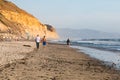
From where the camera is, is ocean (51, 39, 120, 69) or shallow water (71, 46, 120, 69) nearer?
shallow water (71, 46, 120, 69)

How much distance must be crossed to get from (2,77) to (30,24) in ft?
305

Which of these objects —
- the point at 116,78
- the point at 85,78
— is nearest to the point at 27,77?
the point at 85,78

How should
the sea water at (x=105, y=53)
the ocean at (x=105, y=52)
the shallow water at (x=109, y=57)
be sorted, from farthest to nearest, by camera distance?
1. the sea water at (x=105, y=53)
2. the ocean at (x=105, y=52)
3. the shallow water at (x=109, y=57)

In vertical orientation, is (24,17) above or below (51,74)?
above

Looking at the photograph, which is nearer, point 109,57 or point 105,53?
point 109,57

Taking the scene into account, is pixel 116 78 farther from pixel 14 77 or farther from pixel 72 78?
pixel 14 77

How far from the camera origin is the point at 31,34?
332ft

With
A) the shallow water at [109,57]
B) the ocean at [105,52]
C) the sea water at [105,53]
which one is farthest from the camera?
the sea water at [105,53]

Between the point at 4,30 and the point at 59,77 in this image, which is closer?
the point at 59,77

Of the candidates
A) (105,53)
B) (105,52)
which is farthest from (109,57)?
(105,52)

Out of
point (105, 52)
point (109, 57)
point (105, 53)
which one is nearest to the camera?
point (109, 57)

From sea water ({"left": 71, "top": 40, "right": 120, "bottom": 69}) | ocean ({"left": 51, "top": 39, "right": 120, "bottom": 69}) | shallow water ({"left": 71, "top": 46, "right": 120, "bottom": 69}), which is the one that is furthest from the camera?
sea water ({"left": 71, "top": 40, "right": 120, "bottom": 69})

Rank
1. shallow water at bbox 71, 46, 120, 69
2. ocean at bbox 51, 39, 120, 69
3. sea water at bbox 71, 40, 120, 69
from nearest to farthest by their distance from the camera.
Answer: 1. shallow water at bbox 71, 46, 120, 69
2. ocean at bbox 51, 39, 120, 69
3. sea water at bbox 71, 40, 120, 69

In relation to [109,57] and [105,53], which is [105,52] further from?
[109,57]
